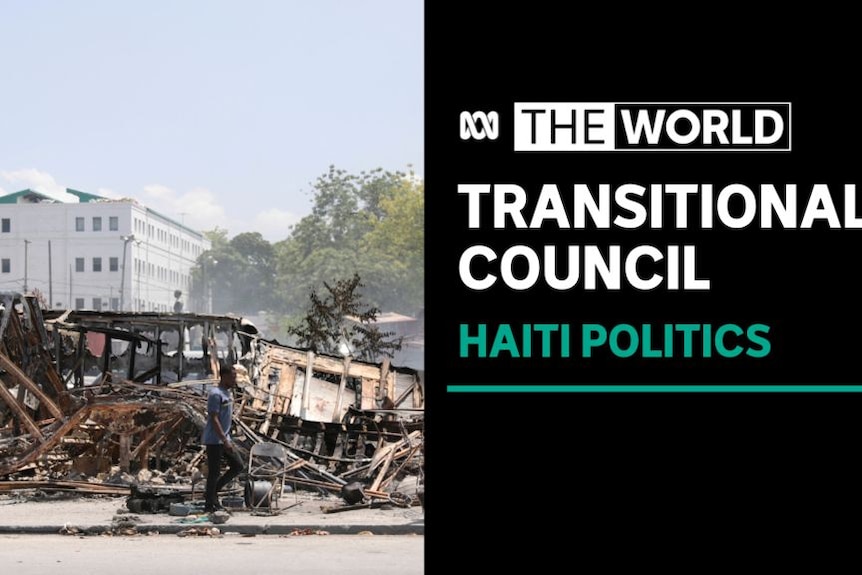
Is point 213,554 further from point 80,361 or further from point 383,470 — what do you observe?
point 80,361

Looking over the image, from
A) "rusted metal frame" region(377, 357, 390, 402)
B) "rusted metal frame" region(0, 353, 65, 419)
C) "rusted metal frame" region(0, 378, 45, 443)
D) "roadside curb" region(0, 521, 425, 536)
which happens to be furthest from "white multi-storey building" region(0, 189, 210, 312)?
"roadside curb" region(0, 521, 425, 536)

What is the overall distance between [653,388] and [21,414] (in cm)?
1257

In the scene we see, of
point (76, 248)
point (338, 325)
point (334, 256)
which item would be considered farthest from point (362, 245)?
point (338, 325)

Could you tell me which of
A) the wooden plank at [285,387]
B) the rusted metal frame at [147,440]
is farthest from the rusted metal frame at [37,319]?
the wooden plank at [285,387]

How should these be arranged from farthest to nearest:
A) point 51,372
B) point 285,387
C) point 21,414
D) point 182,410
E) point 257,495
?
point 285,387 < point 51,372 < point 21,414 < point 182,410 < point 257,495

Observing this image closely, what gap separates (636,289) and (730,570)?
1.53 metres

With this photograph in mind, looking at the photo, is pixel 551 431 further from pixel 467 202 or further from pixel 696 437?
pixel 467 202

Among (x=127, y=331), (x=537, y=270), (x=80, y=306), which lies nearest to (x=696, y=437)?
(x=537, y=270)

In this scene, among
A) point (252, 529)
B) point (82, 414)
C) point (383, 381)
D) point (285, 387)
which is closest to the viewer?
point (252, 529)

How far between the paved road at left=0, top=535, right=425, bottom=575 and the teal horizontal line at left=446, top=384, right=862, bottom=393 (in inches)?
183

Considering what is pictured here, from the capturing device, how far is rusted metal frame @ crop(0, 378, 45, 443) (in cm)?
1630

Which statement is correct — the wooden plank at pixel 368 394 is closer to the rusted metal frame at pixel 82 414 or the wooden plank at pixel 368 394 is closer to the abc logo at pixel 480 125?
the rusted metal frame at pixel 82 414

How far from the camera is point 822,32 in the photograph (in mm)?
6023

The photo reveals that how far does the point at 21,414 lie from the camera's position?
16.5 meters
